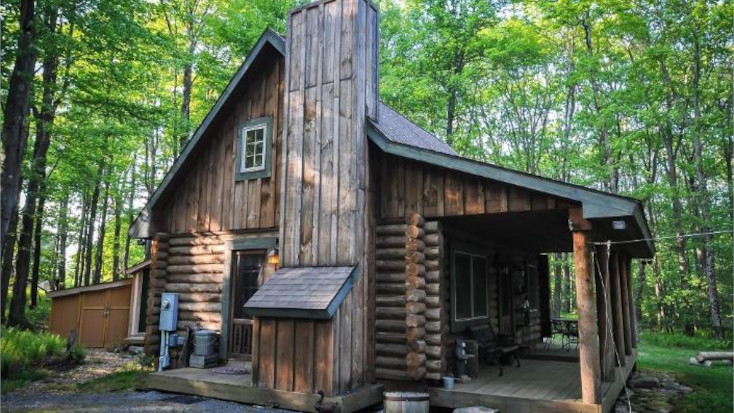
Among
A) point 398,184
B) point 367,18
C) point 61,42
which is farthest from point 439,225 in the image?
point 61,42

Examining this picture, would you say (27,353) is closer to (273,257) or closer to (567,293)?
(273,257)

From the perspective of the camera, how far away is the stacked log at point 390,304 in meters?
8.05

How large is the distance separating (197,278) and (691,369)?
38.8 feet

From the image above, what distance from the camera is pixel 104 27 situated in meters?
11.1

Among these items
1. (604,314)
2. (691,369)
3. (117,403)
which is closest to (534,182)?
(604,314)

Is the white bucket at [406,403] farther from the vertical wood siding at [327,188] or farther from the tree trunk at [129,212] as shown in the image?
the tree trunk at [129,212]

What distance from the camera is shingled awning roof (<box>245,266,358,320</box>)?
276 inches

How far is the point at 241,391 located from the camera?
768 cm

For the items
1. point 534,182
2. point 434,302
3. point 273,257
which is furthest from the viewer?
point 273,257

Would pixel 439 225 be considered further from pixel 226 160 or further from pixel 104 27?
pixel 104 27

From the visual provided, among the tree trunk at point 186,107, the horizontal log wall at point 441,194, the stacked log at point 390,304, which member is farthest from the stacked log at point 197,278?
the tree trunk at point 186,107

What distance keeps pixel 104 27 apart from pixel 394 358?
9.50m

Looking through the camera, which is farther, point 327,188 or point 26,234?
point 26,234

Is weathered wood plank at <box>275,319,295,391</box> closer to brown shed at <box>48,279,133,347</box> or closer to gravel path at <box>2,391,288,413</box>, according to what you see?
gravel path at <box>2,391,288,413</box>
